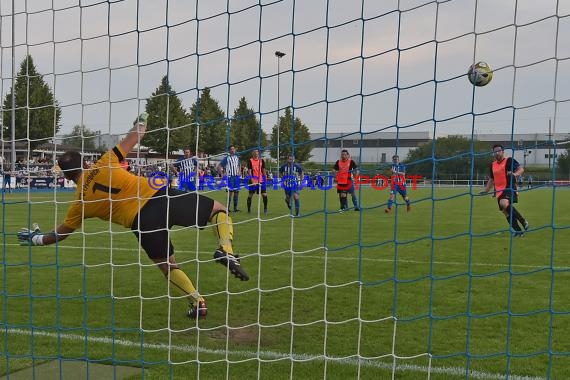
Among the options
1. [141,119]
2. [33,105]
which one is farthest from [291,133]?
[33,105]

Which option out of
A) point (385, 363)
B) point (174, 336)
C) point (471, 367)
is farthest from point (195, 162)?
point (471, 367)

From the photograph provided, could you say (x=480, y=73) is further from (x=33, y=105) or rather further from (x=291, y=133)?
(x=33, y=105)

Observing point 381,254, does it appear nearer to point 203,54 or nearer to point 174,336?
point 174,336

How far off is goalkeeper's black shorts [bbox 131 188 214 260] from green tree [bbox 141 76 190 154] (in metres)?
0.43

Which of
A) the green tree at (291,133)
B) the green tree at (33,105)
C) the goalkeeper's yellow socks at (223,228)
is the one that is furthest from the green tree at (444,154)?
the green tree at (33,105)

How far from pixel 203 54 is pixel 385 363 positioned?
2.64 metres

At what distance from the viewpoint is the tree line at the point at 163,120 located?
4699 millimetres

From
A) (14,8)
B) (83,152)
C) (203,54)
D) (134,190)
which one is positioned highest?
(14,8)

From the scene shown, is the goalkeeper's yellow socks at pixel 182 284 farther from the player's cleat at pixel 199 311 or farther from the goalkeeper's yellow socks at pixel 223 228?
the goalkeeper's yellow socks at pixel 223 228

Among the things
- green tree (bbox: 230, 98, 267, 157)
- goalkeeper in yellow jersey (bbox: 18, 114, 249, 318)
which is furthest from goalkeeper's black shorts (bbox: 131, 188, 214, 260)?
green tree (bbox: 230, 98, 267, 157)

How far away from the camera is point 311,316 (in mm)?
5492

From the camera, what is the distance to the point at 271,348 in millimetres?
4578

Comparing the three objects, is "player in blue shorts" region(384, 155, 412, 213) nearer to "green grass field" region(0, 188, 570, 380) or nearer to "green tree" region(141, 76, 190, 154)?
"green grass field" region(0, 188, 570, 380)

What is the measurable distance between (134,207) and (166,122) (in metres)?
0.85
